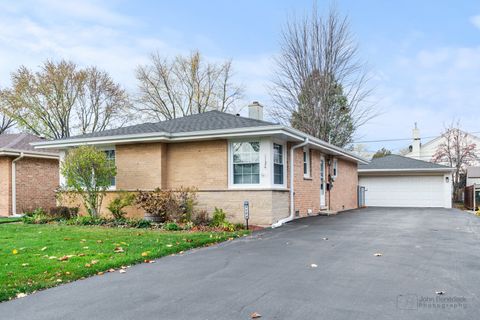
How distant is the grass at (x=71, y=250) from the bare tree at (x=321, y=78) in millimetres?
16450

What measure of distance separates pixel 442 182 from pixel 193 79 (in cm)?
2196

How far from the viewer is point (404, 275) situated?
6012 mm

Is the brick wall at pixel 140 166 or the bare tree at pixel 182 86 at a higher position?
the bare tree at pixel 182 86

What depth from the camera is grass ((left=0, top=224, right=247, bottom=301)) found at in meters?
6.00

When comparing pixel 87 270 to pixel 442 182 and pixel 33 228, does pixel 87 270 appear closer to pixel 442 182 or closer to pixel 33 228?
pixel 33 228

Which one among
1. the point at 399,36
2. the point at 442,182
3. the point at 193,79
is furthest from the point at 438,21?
the point at 193,79

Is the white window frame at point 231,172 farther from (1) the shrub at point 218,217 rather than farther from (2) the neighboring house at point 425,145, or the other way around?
(2) the neighboring house at point 425,145

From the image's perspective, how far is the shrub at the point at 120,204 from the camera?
13.4 metres

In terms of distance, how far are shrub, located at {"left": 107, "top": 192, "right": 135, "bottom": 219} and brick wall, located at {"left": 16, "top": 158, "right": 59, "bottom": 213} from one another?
21.4 feet

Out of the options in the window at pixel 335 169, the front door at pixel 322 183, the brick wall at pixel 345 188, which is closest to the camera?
the front door at pixel 322 183

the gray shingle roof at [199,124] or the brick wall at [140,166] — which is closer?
the gray shingle roof at [199,124]

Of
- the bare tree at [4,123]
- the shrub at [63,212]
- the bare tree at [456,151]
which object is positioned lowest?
the shrub at [63,212]

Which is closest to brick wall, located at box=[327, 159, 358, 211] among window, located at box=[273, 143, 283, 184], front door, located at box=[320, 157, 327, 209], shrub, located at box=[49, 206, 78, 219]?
front door, located at box=[320, 157, 327, 209]

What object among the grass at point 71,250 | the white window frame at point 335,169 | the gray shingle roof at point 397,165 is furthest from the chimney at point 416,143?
the grass at point 71,250
